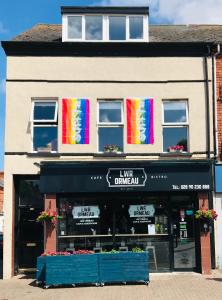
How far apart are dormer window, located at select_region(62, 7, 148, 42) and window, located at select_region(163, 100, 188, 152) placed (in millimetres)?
2362

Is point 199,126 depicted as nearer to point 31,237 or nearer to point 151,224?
point 151,224

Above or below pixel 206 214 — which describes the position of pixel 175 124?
above

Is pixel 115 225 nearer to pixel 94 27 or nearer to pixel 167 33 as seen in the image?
pixel 94 27

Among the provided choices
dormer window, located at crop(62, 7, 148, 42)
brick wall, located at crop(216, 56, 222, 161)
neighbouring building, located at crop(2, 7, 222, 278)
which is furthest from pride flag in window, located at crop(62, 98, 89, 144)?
brick wall, located at crop(216, 56, 222, 161)

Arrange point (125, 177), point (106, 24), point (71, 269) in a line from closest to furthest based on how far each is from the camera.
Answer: point (71, 269), point (125, 177), point (106, 24)

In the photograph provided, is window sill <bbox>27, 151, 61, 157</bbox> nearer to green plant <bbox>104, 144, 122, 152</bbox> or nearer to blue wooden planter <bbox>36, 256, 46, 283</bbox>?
green plant <bbox>104, 144, 122, 152</bbox>

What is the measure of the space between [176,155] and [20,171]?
4.77 meters

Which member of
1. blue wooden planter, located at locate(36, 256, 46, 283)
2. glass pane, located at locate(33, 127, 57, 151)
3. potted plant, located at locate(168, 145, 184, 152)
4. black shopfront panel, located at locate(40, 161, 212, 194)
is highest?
glass pane, located at locate(33, 127, 57, 151)

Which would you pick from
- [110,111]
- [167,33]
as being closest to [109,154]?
[110,111]

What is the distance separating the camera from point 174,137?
1405 centimetres

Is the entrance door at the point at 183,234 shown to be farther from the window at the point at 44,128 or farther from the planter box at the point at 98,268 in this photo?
the window at the point at 44,128

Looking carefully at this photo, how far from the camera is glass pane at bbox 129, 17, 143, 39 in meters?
14.6

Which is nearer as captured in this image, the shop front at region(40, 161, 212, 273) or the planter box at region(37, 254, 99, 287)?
the planter box at region(37, 254, 99, 287)

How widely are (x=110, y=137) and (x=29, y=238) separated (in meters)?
4.11
